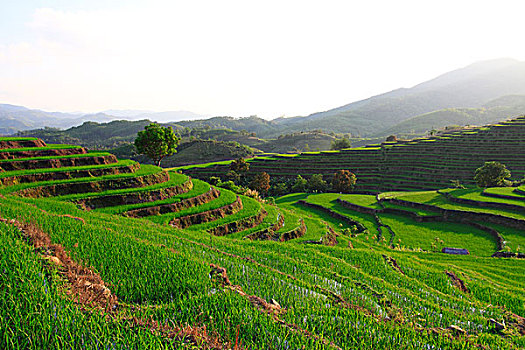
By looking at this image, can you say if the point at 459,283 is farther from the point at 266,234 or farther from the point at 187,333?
the point at 266,234

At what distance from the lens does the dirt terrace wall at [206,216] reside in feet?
62.3

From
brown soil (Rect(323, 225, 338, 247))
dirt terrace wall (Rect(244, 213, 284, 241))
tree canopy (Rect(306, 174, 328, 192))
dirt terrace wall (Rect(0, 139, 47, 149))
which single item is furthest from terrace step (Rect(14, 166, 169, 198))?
tree canopy (Rect(306, 174, 328, 192))

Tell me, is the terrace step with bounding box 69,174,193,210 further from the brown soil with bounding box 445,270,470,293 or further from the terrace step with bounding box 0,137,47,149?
the brown soil with bounding box 445,270,470,293

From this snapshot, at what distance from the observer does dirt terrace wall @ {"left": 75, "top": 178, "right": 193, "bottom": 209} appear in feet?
60.4

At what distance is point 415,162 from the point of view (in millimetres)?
72500

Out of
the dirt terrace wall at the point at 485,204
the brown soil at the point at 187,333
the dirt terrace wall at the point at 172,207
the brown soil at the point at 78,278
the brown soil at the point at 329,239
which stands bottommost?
the dirt terrace wall at the point at 485,204

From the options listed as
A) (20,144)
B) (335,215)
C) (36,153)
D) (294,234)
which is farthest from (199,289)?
(335,215)

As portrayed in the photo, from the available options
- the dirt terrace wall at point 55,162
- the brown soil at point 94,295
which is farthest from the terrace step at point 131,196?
the brown soil at point 94,295

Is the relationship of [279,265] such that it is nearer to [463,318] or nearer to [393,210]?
[463,318]

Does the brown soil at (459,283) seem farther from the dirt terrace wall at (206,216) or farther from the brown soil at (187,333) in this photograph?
the dirt terrace wall at (206,216)

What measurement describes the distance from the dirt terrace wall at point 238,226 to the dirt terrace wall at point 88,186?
336 inches

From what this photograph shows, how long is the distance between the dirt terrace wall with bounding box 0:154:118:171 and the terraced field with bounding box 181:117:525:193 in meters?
51.8

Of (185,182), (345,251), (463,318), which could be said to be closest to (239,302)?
(463,318)

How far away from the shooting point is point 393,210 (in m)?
42.1
